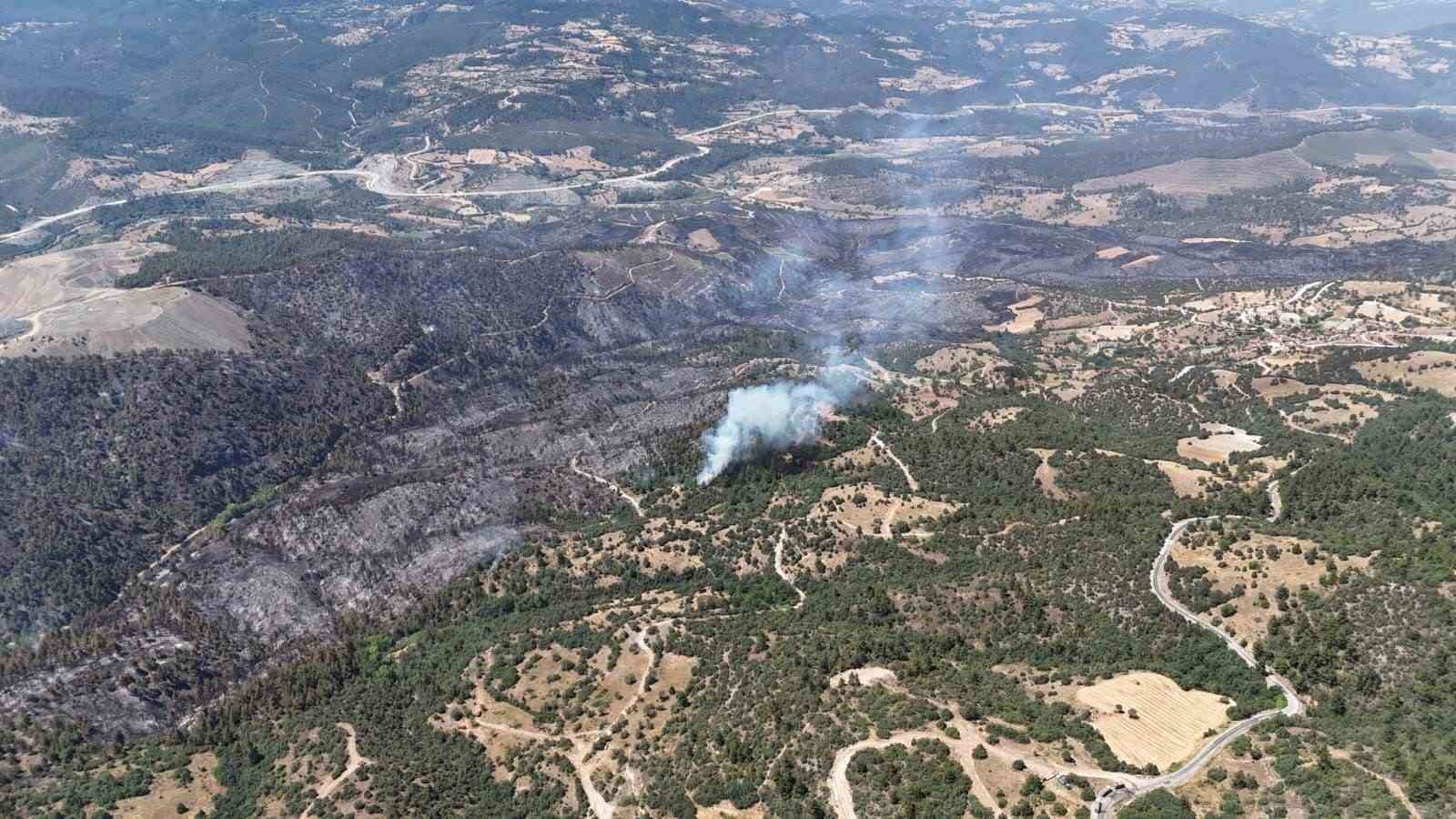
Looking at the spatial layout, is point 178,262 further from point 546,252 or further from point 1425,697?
point 1425,697

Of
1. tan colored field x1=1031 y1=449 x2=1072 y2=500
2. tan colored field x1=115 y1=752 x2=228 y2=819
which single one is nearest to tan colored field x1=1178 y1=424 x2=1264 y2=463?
tan colored field x1=1031 y1=449 x2=1072 y2=500

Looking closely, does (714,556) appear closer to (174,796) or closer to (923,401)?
(923,401)

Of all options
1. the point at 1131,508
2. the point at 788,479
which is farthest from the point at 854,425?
the point at 1131,508

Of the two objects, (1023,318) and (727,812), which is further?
(1023,318)

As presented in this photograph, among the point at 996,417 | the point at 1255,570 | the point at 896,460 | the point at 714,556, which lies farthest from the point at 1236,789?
the point at 996,417

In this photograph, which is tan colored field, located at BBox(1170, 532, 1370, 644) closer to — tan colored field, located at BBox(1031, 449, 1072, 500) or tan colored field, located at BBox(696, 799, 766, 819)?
tan colored field, located at BBox(1031, 449, 1072, 500)
